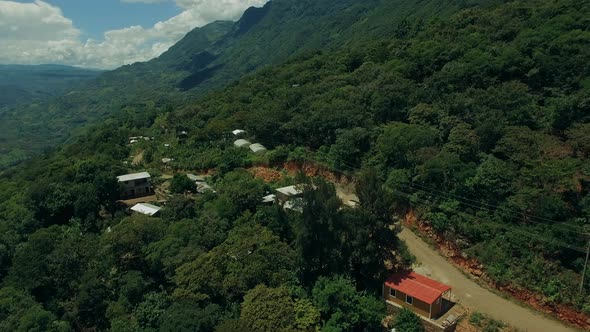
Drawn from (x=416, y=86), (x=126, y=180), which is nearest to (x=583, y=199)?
(x=416, y=86)

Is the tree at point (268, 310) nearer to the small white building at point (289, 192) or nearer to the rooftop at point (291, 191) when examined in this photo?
the small white building at point (289, 192)

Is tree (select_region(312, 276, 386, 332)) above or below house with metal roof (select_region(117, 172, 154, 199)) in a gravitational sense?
below

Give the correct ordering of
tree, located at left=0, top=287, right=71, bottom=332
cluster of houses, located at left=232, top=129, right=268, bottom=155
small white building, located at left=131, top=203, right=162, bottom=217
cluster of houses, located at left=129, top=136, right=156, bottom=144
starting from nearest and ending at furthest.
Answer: tree, located at left=0, top=287, right=71, bottom=332 → small white building, located at left=131, top=203, right=162, bottom=217 → cluster of houses, located at left=232, top=129, right=268, bottom=155 → cluster of houses, located at left=129, top=136, right=156, bottom=144

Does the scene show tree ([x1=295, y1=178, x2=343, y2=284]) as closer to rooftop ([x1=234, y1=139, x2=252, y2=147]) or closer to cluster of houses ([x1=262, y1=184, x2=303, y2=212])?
cluster of houses ([x1=262, y1=184, x2=303, y2=212])

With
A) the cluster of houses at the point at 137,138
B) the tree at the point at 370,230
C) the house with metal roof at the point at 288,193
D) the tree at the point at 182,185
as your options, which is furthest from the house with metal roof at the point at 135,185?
the tree at the point at 370,230

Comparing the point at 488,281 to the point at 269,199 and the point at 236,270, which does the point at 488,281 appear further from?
the point at 269,199

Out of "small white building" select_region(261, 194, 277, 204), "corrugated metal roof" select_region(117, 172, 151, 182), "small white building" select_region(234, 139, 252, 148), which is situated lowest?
"small white building" select_region(261, 194, 277, 204)

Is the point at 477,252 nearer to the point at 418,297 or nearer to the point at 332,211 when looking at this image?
the point at 418,297

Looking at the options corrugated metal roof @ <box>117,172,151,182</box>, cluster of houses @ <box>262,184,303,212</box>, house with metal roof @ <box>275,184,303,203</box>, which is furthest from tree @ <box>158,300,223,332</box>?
corrugated metal roof @ <box>117,172,151,182</box>
